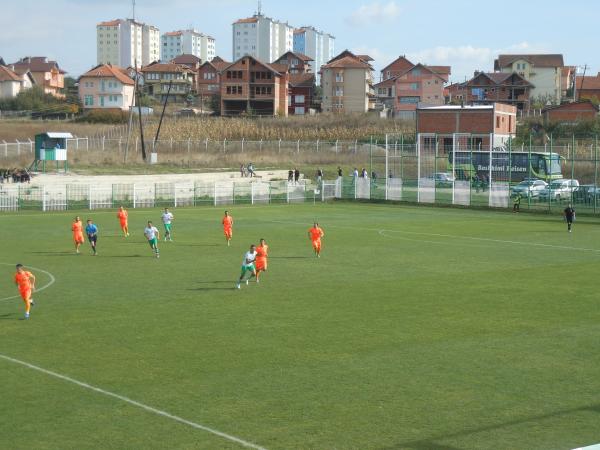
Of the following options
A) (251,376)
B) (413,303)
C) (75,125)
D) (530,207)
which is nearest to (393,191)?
(530,207)

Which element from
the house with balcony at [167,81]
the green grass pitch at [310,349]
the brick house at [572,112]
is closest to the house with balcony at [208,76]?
the house with balcony at [167,81]

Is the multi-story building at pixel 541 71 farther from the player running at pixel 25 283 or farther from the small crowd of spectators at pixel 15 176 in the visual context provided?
the player running at pixel 25 283

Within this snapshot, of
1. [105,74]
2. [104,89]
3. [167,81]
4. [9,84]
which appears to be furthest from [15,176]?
[167,81]

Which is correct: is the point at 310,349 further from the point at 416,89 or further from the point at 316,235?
the point at 416,89

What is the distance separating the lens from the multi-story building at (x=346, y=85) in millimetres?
137875

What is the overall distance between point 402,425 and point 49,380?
6.68 m

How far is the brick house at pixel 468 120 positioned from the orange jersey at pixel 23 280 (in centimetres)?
6501

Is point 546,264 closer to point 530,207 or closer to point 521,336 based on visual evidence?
point 521,336

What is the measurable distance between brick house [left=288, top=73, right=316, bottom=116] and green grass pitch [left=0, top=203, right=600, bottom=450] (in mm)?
115737

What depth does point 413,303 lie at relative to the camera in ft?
75.4

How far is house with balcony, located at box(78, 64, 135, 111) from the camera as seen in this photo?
13450cm

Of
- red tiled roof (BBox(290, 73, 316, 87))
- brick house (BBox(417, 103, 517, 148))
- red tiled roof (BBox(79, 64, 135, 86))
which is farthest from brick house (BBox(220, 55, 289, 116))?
brick house (BBox(417, 103, 517, 148))

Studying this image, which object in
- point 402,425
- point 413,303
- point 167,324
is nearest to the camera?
point 402,425

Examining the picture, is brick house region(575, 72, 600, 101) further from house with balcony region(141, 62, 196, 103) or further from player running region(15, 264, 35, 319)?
player running region(15, 264, 35, 319)
